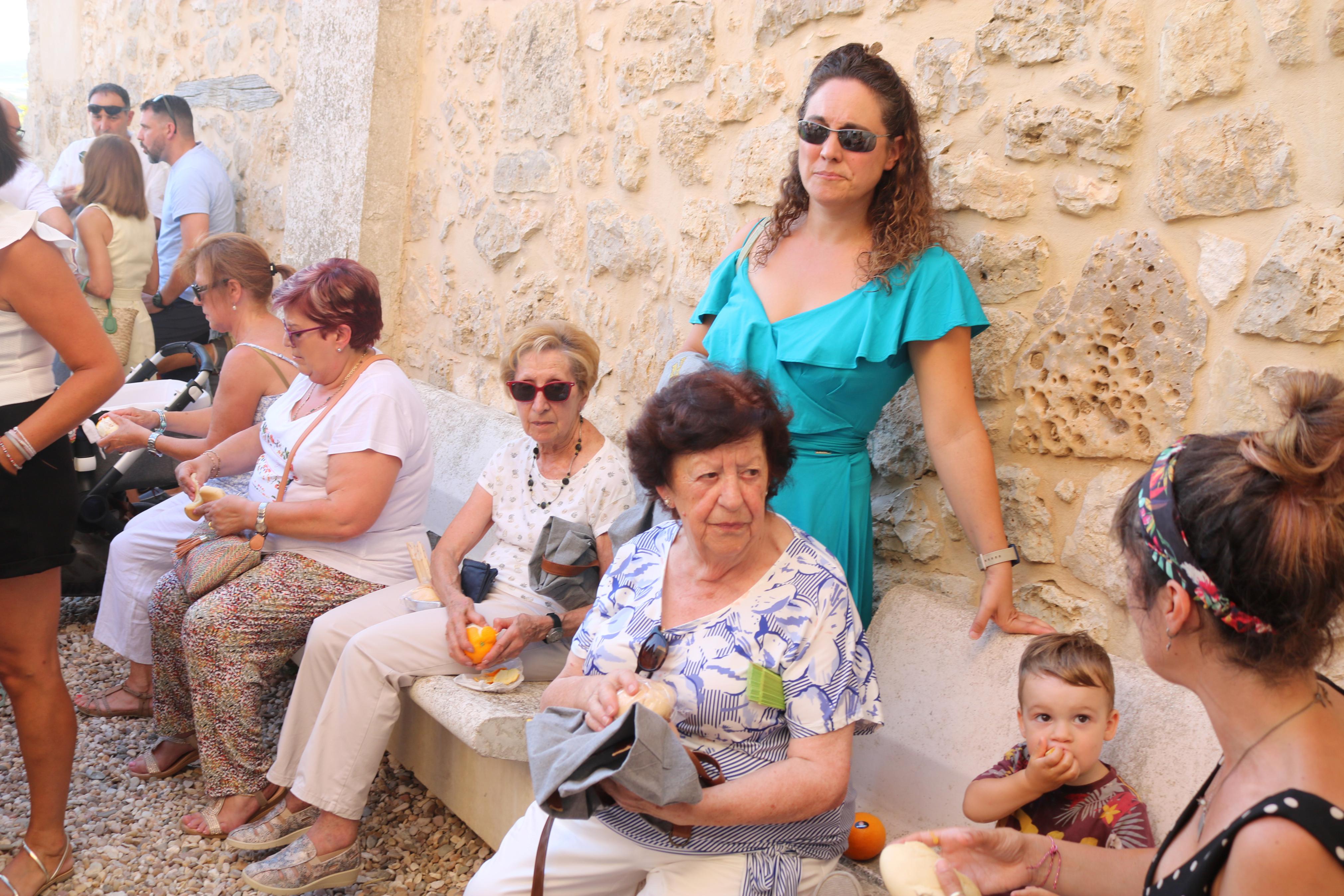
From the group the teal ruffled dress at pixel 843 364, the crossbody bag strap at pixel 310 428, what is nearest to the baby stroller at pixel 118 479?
the crossbody bag strap at pixel 310 428

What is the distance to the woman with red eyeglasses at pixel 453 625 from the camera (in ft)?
8.70

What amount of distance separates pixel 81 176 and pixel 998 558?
647 centimetres

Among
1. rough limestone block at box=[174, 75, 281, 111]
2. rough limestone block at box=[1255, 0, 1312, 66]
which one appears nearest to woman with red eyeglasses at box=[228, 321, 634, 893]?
rough limestone block at box=[1255, 0, 1312, 66]

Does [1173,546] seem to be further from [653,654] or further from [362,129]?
[362,129]

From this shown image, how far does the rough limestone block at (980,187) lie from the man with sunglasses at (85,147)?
18.8 feet

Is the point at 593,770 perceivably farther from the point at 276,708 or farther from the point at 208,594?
the point at 276,708

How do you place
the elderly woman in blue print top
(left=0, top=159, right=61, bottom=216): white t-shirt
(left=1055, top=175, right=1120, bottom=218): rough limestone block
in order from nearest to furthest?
the elderly woman in blue print top → (left=1055, top=175, right=1120, bottom=218): rough limestone block → (left=0, top=159, right=61, bottom=216): white t-shirt

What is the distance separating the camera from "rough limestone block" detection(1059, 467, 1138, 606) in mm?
2371

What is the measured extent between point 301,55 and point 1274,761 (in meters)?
5.71

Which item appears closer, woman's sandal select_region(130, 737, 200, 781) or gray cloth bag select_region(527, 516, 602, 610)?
gray cloth bag select_region(527, 516, 602, 610)

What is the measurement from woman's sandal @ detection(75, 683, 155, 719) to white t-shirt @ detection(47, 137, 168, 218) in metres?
4.07

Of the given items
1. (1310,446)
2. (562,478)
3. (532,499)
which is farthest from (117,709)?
(1310,446)

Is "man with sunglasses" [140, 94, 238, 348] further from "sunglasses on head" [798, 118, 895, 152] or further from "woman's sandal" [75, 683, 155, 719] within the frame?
"sunglasses on head" [798, 118, 895, 152]

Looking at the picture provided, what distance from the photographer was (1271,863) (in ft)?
3.85
